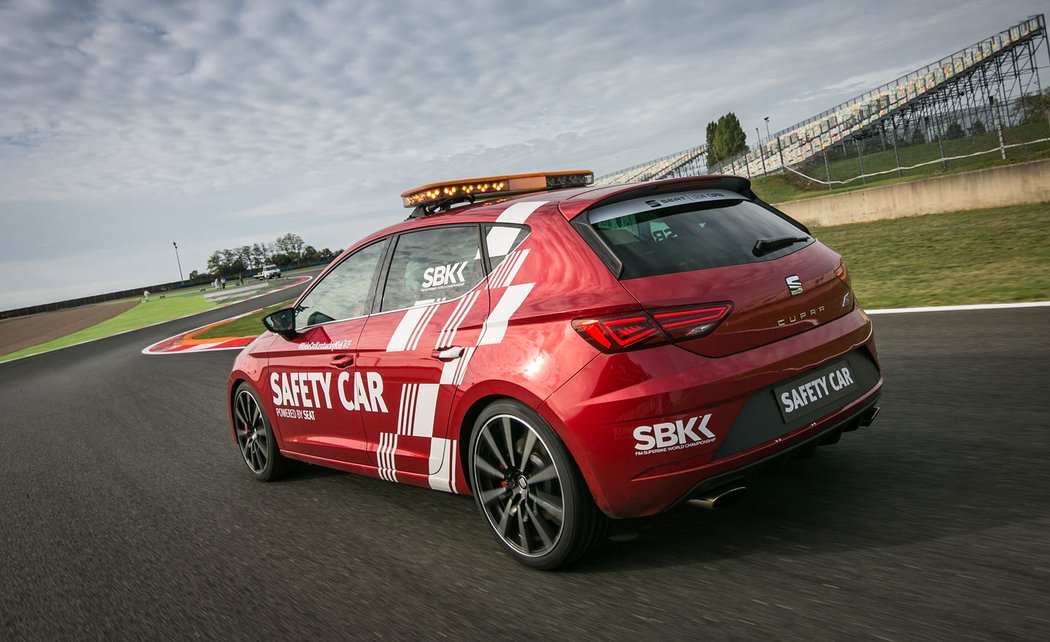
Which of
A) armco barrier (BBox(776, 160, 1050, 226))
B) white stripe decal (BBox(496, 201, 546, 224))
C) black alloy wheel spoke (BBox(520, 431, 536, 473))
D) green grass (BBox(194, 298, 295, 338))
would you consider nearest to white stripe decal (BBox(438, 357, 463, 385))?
black alloy wheel spoke (BBox(520, 431, 536, 473))

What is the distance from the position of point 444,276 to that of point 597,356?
3.95ft

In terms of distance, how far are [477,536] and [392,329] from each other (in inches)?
44.9

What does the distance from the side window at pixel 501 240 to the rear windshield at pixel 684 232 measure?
38cm

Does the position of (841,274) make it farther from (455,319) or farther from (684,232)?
(455,319)

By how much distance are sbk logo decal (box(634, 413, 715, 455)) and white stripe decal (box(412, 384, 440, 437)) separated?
1.15m

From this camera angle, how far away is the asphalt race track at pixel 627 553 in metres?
2.70

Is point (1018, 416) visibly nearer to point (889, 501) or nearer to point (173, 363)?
point (889, 501)

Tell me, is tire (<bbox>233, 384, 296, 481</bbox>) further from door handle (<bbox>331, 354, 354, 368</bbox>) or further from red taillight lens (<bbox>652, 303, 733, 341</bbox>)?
red taillight lens (<bbox>652, 303, 733, 341</bbox>)

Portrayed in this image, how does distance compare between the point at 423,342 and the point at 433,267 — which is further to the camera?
the point at 433,267

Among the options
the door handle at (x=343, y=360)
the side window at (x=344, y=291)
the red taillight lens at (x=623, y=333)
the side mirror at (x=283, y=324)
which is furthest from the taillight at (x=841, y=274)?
the side mirror at (x=283, y=324)

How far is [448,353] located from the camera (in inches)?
141

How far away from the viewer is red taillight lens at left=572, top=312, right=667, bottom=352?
2.92 m

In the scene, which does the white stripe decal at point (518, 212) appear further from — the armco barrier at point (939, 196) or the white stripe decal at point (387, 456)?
the armco barrier at point (939, 196)

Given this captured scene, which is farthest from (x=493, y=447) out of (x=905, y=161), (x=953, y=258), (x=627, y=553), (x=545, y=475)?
(x=905, y=161)
